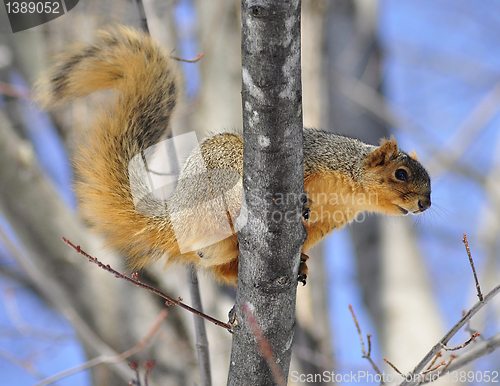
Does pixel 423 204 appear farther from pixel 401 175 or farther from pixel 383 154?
pixel 383 154

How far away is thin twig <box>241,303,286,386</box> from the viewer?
139 cm

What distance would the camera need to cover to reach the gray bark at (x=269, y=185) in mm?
1088

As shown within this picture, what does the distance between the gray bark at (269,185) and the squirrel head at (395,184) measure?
1.01 metres

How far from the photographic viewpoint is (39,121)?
3732 mm

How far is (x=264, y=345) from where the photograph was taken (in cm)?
143

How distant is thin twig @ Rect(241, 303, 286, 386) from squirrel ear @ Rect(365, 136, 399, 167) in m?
1.16

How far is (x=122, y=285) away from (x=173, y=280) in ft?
1.21

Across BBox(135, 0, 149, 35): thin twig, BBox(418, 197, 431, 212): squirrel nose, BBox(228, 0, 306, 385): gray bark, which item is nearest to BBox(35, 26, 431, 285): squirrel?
BBox(418, 197, 431, 212): squirrel nose

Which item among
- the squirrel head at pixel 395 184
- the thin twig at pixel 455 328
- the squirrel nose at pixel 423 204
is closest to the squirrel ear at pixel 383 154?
the squirrel head at pixel 395 184

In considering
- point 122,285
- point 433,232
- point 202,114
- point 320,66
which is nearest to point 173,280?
point 122,285

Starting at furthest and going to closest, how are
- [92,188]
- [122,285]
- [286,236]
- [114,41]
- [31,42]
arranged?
[31,42] < [122,285] < [114,41] < [92,188] < [286,236]

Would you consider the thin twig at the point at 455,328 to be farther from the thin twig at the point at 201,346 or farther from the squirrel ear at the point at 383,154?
the squirrel ear at the point at 383,154

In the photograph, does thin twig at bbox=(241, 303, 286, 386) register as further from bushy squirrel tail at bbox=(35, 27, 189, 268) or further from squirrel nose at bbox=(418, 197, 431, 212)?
squirrel nose at bbox=(418, 197, 431, 212)

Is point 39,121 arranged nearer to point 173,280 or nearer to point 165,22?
point 165,22
